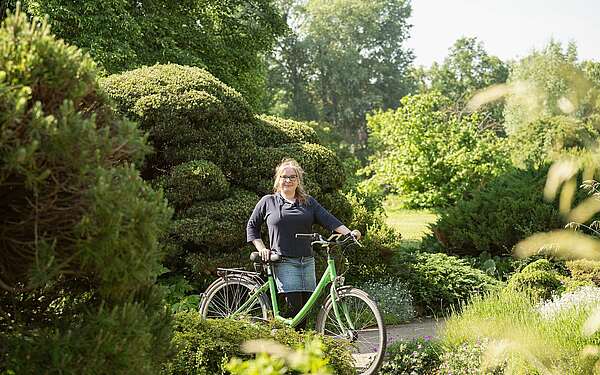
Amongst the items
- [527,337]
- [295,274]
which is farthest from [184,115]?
[527,337]

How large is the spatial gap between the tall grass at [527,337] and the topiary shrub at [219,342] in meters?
1.04

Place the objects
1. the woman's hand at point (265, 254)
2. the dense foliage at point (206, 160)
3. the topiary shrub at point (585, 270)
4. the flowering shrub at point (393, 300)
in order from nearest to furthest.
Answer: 1. the woman's hand at point (265, 254)
2. the dense foliage at point (206, 160)
3. the flowering shrub at point (393, 300)
4. the topiary shrub at point (585, 270)

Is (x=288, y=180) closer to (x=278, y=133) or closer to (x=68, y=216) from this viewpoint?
(x=68, y=216)

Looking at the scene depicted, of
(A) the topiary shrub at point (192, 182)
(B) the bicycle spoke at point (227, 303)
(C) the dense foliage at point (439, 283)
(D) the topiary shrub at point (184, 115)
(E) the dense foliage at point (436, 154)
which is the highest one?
(E) the dense foliage at point (436, 154)

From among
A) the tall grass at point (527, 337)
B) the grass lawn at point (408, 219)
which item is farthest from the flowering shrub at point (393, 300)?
the grass lawn at point (408, 219)

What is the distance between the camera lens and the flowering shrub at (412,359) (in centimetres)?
591

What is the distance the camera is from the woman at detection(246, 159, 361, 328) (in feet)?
19.7

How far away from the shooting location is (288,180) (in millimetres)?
6000

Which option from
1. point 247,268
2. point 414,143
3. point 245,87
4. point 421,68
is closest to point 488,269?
point 247,268

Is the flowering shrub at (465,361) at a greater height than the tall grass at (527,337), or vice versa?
the tall grass at (527,337)

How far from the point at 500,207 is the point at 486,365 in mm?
6277

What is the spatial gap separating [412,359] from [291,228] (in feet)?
4.52

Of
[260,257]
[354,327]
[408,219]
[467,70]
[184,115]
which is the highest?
[467,70]

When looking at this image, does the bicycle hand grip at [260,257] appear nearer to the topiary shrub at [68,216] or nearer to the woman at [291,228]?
the woman at [291,228]
